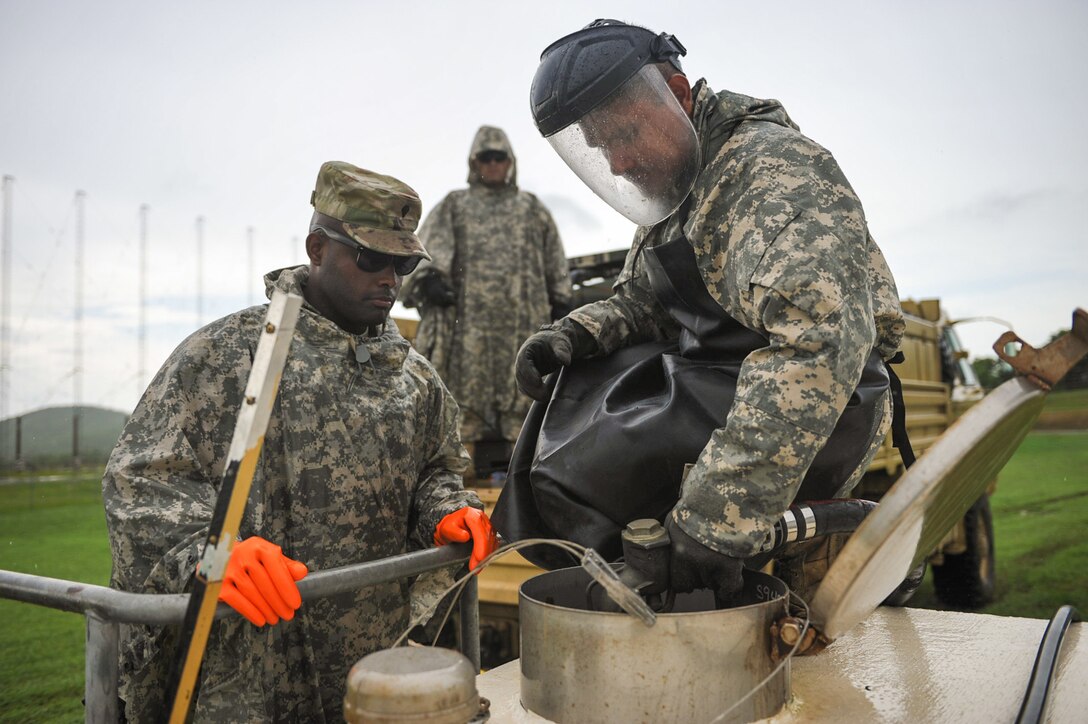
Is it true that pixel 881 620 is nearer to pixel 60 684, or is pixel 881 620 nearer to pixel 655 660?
pixel 655 660

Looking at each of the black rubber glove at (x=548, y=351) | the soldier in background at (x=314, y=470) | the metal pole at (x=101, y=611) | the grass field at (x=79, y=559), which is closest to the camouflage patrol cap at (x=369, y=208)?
the soldier in background at (x=314, y=470)

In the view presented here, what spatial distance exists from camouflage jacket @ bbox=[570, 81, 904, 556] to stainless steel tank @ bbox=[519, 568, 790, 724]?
0.16m

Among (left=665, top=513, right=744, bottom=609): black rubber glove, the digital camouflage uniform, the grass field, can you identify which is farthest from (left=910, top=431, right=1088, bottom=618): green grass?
(left=665, top=513, right=744, bottom=609): black rubber glove

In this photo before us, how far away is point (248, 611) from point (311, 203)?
58.3 inches

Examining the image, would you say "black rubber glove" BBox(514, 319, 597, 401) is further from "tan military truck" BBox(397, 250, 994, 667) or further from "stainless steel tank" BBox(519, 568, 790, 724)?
"tan military truck" BBox(397, 250, 994, 667)

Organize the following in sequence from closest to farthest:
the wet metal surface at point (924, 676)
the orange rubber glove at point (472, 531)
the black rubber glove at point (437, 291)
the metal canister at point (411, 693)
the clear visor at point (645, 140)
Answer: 1. the metal canister at point (411, 693)
2. the wet metal surface at point (924, 676)
3. the clear visor at point (645, 140)
4. the orange rubber glove at point (472, 531)
5. the black rubber glove at point (437, 291)

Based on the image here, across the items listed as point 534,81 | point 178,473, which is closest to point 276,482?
point 178,473

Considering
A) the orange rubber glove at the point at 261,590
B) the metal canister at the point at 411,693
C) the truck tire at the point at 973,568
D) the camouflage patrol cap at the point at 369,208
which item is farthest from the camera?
the truck tire at the point at 973,568

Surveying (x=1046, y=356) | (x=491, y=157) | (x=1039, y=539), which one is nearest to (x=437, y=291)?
(x=491, y=157)

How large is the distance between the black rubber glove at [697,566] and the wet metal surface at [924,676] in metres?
0.28

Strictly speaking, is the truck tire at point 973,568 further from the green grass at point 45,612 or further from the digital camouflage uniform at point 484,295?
the green grass at point 45,612

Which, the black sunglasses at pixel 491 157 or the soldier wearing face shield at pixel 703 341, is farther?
the black sunglasses at pixel 491 157

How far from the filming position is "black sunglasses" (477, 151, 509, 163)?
230 inches

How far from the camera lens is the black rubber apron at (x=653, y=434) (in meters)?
1.82
